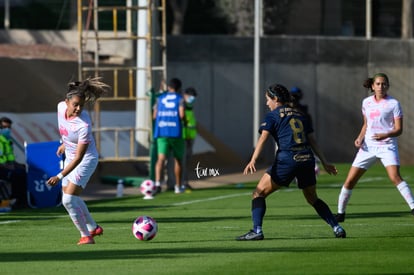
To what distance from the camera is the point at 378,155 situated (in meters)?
15.4

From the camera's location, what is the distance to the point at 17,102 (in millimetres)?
25859

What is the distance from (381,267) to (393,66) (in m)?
23.0

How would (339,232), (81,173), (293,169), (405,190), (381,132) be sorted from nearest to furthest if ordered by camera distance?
1. (81,173)
2. (293,169)
3. (339,232)
4. (381,132)
5. (405,190)

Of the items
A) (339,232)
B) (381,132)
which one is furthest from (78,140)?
(381,132)

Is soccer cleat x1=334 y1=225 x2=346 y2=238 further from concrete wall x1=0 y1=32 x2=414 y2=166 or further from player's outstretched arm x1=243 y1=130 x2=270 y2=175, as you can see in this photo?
concrete wall x1=0 y1=32 x2=414 y2=166

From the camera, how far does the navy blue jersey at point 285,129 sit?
13.2 m

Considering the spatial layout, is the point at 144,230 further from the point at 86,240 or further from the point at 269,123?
the point at 269,123

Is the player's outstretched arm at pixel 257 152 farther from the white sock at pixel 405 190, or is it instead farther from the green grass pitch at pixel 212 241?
the white sock at pixel 405 190

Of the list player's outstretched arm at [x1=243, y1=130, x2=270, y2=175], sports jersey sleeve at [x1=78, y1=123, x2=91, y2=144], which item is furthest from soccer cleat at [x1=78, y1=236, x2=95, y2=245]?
player's outstretched arm at [x1=243, y1=130, x2=270, y2=175]

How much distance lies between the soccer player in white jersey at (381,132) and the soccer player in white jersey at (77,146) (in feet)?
13.5

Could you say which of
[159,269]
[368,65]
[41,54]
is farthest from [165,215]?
[368,65]

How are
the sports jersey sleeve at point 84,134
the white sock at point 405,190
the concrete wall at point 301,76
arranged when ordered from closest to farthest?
1. the sports jersey sleeve at point 84,134
2. the white sock at point 405,190
3. the concrete wall at point 301,76

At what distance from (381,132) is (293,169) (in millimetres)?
2601

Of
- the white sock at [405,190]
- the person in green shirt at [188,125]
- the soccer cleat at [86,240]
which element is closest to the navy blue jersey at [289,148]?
the soccer cleat at [86,240]
